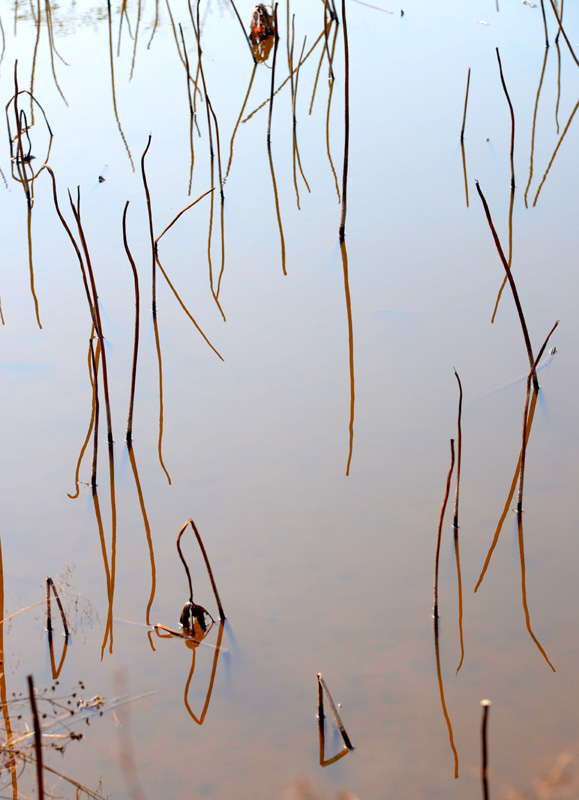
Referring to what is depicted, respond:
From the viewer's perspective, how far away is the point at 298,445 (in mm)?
1728

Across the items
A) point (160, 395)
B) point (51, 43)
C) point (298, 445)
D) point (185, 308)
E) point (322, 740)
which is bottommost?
point (322, 740)

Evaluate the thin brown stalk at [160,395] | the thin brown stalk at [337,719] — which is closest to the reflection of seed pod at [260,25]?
the thin brown stalk at [160,395]

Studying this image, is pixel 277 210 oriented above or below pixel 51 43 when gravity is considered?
below

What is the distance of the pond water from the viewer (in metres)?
1.18

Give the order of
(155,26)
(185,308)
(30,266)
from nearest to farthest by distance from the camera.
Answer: (185,308)
(30,266)
(155,26)

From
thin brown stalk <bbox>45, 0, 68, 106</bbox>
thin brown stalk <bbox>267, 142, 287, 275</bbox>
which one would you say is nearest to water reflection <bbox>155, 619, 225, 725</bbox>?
thin brown stalk <bbox>267, 142, 287, 275</bbox>

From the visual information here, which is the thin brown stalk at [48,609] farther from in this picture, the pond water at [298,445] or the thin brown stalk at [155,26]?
the thin brown stalk at [155,26]

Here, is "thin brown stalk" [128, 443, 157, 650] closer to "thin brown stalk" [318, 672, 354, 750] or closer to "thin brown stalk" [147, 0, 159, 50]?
"thin brown stalk" [318, 672, 354, 750]

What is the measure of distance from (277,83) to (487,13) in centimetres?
124

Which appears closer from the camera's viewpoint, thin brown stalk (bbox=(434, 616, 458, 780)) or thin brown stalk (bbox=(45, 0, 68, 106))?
thin brown stalk (bbox=(434, 616, 458, 780))

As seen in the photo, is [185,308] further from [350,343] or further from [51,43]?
[51,43]

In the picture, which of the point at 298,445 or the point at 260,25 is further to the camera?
the point at 260,25

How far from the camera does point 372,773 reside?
111 centimetres

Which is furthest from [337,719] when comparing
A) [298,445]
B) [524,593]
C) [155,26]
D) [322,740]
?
[155,26]
